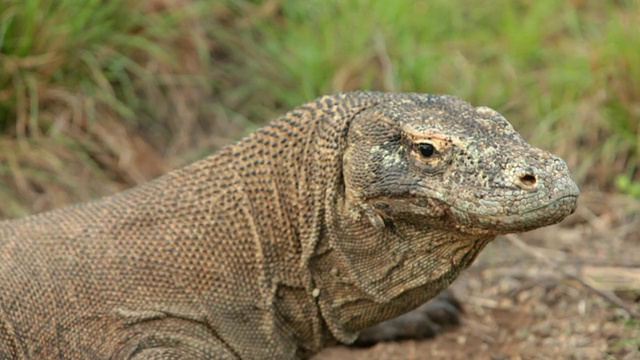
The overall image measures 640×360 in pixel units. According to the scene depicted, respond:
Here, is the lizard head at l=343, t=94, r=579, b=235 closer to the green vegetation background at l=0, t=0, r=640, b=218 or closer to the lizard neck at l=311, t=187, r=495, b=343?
A: the lizard neck at l=311, t=187, r=495, b=343

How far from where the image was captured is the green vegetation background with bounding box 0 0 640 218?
21.0 feet

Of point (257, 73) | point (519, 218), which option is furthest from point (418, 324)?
point (257, 73)

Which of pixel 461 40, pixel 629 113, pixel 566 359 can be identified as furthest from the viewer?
pixel 461 40

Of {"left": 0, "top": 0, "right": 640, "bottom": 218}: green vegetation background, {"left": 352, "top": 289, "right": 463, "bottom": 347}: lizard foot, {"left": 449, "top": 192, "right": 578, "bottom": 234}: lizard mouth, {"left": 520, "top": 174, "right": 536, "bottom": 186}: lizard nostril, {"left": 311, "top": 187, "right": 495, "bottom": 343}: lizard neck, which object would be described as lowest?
{"left": 352, "top": 289, "right": 463, "bottom": 347}: lizard foot

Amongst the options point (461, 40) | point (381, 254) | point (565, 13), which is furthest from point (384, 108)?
point (565, 13)

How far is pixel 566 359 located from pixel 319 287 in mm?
1509

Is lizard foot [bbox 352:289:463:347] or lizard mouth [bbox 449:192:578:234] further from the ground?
lizard mouth [bbox 449:192:578:234]

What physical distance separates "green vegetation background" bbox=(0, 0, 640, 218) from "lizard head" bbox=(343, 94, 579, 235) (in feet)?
10.2

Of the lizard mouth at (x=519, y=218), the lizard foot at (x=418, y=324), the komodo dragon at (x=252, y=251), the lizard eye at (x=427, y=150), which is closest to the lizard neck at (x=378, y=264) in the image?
the komodo dragon at (x=252, y=251)

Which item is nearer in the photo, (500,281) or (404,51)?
(500,281)

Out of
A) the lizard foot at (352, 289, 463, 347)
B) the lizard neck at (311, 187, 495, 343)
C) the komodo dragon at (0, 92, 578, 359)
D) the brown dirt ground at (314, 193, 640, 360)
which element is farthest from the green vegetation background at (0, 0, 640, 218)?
the lizard neck at (311, 187, 495, 343)

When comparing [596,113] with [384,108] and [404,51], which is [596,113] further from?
[384,108]

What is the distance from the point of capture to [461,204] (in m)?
3.36

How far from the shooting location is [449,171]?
3428 mm
